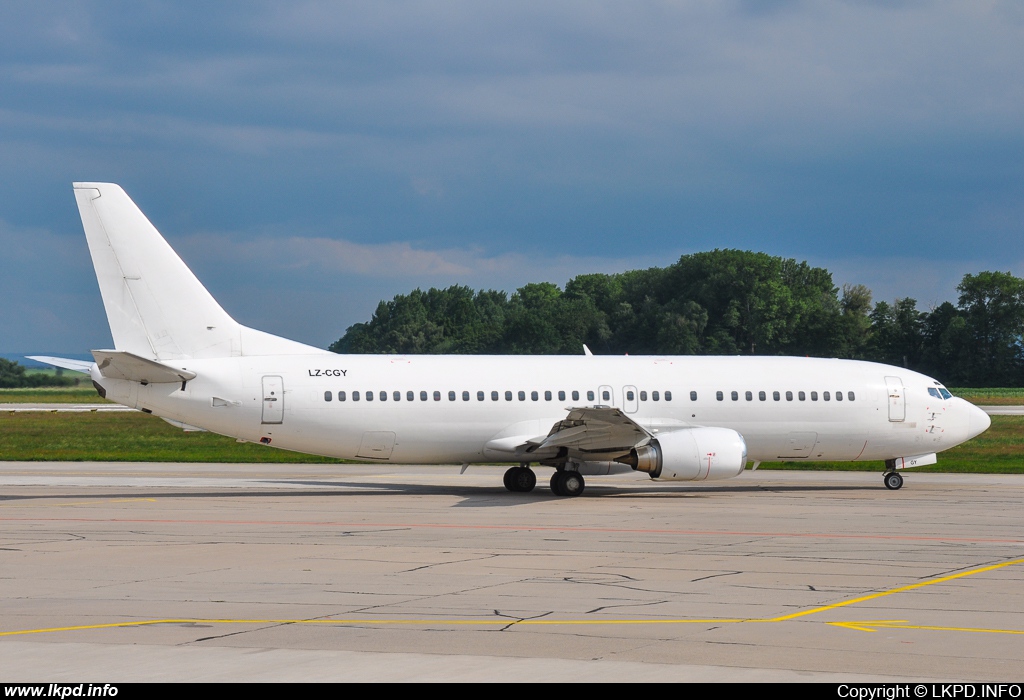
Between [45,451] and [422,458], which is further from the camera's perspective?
[45,451]

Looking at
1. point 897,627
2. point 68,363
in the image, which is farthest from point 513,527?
point 68,363

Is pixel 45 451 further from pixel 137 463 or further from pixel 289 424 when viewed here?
pixel 289 424

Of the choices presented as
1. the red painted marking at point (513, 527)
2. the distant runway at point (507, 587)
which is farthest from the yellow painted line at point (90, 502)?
the red painted marking at point (513, 527)

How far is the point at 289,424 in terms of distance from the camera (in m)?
25.3

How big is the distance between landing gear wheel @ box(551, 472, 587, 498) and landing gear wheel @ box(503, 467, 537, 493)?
99cm

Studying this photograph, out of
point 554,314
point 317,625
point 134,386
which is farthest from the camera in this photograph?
point 554,314

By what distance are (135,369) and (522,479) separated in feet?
30.7

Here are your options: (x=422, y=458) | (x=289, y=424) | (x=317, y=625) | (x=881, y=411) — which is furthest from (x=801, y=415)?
(x=317, y=625)

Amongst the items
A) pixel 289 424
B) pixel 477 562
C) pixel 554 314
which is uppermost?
pixel 554 314

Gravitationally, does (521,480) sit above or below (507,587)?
above

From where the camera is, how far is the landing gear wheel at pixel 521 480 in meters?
27.2

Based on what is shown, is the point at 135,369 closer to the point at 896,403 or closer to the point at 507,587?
the point at 507,587

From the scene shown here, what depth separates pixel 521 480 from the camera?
2722cm

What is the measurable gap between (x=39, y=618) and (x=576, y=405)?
56.4 feet
